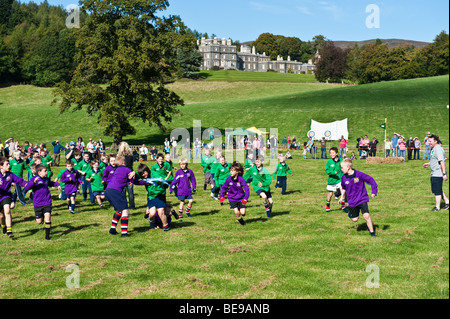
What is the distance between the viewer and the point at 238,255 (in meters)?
10.3

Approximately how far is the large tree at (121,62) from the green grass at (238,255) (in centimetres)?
3098

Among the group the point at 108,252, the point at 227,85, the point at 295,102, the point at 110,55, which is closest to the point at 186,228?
the point at 108,252

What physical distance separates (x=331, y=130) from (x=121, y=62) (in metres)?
23.9

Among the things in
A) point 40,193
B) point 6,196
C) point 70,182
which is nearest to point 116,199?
point 40,193

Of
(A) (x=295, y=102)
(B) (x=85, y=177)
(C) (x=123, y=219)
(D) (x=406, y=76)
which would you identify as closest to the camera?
(C) (x=123, y=219)

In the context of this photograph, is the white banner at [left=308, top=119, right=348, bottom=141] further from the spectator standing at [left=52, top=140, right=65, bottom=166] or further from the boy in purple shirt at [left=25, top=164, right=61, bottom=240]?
the boy in purple shirt at [left=25, top=164, right=61, bottom=240]

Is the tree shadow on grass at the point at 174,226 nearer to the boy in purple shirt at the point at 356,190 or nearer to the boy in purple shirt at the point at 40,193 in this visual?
the boy in purple shirt at the point at 40,193

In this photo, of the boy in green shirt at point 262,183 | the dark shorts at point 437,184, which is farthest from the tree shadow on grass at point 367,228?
the boy in green shirt at point 262,183

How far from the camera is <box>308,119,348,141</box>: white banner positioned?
154ft

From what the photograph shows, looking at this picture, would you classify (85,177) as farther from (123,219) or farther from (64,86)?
(64,86)

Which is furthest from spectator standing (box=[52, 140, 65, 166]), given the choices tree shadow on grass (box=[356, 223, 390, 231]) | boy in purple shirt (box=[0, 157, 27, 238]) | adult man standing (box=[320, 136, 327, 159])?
tree shadow on grass (box=[356, 223, 390, 231])

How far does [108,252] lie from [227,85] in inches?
3999

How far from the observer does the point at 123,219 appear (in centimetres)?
1248

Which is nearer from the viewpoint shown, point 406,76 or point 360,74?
point 406,76
